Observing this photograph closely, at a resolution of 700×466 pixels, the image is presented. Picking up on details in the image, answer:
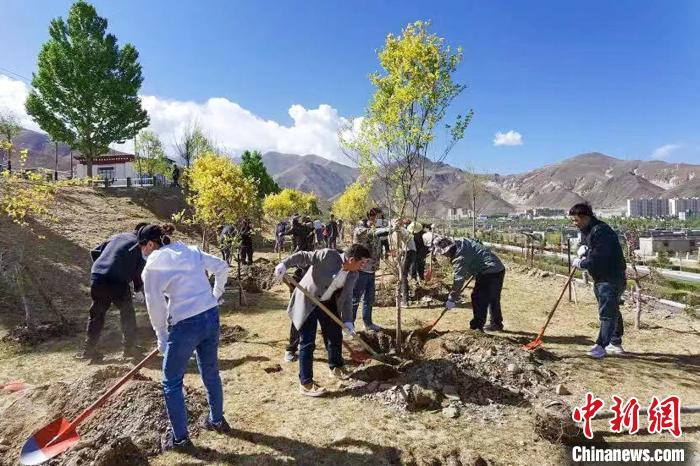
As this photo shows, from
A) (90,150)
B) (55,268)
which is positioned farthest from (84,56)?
(55,268)

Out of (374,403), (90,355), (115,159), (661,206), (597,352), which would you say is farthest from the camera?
(661,206)

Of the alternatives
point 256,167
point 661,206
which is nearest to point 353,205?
point 256,167

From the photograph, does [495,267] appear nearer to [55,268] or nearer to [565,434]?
[565,434]

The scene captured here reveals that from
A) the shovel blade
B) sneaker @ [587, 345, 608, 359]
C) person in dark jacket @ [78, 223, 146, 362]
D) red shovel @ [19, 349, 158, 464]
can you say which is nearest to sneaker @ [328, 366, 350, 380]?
red shovel @ [19, 349, 158, 464]

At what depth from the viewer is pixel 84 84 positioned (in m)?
25.9

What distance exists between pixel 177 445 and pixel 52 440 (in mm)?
943

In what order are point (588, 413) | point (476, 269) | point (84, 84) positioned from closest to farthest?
point (588, 413), point (476, 269), point (84, 84)

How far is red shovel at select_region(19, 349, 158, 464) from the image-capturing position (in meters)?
3.07

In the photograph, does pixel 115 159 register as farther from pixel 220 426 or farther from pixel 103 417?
pixel 220 426

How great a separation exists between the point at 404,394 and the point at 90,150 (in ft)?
99.4

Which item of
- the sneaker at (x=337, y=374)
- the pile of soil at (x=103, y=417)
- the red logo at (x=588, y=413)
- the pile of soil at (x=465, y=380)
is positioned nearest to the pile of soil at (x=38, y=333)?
the pile of soil at (x=103, y=417)

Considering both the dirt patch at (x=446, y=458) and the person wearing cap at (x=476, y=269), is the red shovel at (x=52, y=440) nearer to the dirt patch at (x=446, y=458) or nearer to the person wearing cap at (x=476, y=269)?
the dirt patch at (x=446, y=458)

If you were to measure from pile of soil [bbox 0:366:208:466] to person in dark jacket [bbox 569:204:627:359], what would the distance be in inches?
195

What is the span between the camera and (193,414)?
384 centimetres
